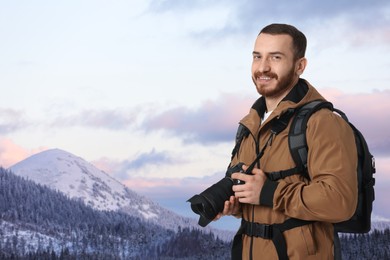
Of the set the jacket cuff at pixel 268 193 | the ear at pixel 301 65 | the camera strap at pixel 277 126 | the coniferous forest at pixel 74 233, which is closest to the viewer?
the jacket cuff at pixel 268 193

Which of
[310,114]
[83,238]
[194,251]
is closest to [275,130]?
[310,114]

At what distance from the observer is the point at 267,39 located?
5.84 metres

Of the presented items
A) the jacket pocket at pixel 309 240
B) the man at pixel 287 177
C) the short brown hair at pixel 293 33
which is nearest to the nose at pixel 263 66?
the man at pixel 287 177

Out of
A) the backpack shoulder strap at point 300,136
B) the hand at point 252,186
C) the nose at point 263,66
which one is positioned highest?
the nose at point 263,66

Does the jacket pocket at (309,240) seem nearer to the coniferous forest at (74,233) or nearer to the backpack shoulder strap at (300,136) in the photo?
the backpack shoulder strap at (300,136)

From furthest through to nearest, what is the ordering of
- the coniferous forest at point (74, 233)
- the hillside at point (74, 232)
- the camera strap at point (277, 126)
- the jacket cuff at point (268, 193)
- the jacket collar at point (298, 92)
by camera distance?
the hillside at point (74, 232)
the coniferous forest at point (74, 233)
the jacket collar at point (298, 92)
the camera strap at point (277, 126)
the jacket cuff at point (268, 193)

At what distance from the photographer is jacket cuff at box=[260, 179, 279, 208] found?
215 inches

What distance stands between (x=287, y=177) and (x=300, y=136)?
362 millimetres

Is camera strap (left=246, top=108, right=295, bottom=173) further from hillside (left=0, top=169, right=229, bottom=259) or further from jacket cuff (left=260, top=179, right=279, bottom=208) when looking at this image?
hillside (left=0, top=169, right=229, bottom=259)

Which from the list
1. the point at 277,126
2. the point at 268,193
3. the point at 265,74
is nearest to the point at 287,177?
the point at 268,193

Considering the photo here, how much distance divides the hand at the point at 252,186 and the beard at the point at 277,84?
2.49 ft

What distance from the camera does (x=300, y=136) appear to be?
548cm

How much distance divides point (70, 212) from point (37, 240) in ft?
34.3

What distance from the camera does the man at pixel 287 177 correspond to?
17.3 ft
